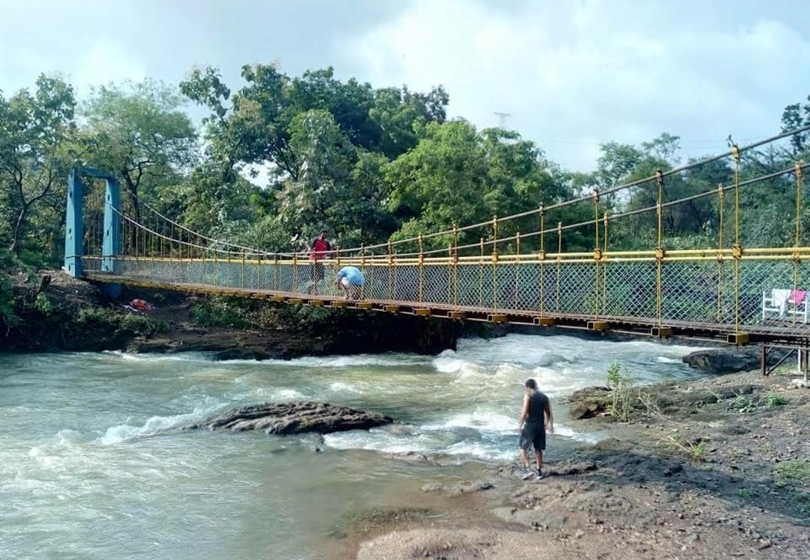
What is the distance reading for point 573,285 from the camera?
6676mm

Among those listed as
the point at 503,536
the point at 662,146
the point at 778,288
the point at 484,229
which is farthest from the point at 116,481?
the point at 662,146

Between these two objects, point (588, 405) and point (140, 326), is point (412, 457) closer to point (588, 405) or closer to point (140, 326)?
point (588, 405)

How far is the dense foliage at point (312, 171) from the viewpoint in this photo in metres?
15.9

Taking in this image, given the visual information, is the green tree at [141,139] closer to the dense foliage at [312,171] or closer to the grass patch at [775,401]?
the dense foliage at [312,171]

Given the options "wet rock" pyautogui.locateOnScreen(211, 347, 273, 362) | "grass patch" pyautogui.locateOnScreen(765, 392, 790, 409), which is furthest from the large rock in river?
"wet rock" pyautogui.locateOnScreen(211, 347, 273, 362)

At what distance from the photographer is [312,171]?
16641 millimetres

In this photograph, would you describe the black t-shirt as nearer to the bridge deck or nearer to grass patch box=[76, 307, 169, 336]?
the bridge deck

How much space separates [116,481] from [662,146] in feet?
85.4

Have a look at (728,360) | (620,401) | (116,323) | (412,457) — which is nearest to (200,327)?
(116,323)

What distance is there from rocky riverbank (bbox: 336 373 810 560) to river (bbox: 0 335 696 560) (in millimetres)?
523

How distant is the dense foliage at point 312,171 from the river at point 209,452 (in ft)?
13.9

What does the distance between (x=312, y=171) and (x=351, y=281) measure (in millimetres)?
7843

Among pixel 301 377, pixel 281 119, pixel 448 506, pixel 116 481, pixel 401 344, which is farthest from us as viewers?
pixel 281 119

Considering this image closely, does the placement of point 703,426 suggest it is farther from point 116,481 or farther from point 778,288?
point 116,481
